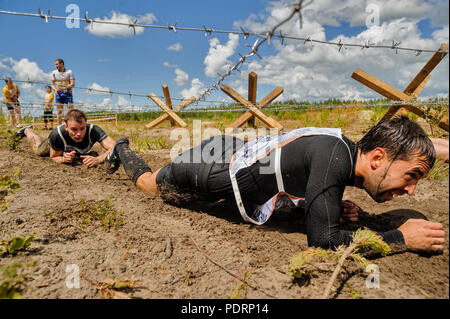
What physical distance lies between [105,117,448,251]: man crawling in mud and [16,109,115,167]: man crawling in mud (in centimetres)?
239

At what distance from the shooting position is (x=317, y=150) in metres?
1.76

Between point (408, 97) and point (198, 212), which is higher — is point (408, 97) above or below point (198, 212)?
above

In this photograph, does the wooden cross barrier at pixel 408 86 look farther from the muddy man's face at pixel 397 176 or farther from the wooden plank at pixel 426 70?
the muddy man's face at pixel 397 176

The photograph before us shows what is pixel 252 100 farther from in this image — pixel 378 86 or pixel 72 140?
pixel 72 140

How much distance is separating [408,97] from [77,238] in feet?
14.4

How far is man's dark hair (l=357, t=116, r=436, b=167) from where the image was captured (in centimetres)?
162

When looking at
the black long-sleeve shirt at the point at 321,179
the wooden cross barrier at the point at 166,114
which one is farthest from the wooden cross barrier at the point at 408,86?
the wooden cross barrier at the point at 166,114

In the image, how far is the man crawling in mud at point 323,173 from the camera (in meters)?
1.67

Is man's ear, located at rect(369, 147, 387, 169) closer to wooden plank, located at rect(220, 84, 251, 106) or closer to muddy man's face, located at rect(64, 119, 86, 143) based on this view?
muddy man's face, located at rect(64, 119, 86, 143)

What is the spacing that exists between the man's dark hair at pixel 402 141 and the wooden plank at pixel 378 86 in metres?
2.64

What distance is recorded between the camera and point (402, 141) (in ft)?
5.41
